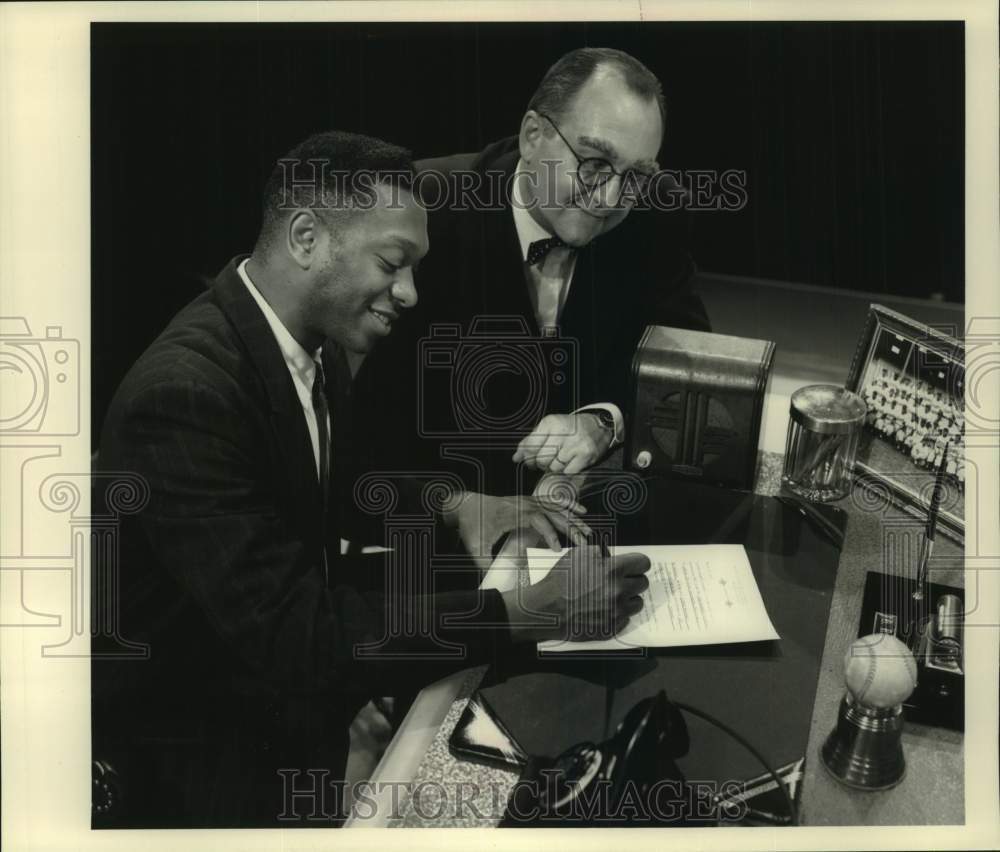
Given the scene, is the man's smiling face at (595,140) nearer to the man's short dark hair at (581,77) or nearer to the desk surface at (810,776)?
the man's short dark hair at (581,77)

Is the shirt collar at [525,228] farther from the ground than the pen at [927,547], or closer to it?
farther from the ground

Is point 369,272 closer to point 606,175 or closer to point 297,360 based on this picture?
point 297,360

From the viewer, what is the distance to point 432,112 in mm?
1782

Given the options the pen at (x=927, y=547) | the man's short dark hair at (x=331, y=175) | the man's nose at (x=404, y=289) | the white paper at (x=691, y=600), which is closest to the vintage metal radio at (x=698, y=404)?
the white paper at (x=691, y=600)

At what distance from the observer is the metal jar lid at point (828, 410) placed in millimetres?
1876

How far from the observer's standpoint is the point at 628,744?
142cm

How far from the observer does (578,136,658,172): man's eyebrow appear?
72.1 inches

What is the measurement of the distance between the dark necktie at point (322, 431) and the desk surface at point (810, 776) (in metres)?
0.38

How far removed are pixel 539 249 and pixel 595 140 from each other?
0.21 meters

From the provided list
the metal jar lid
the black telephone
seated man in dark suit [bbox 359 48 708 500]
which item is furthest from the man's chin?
the black telephone

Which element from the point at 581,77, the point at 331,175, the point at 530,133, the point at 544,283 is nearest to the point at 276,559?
the point at 331,175

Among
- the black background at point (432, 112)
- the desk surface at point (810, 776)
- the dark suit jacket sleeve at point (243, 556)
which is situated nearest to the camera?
the desk surface at point (810, 776)

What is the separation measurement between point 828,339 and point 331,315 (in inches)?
39.1

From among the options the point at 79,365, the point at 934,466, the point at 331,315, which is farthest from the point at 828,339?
the point at 79,365
